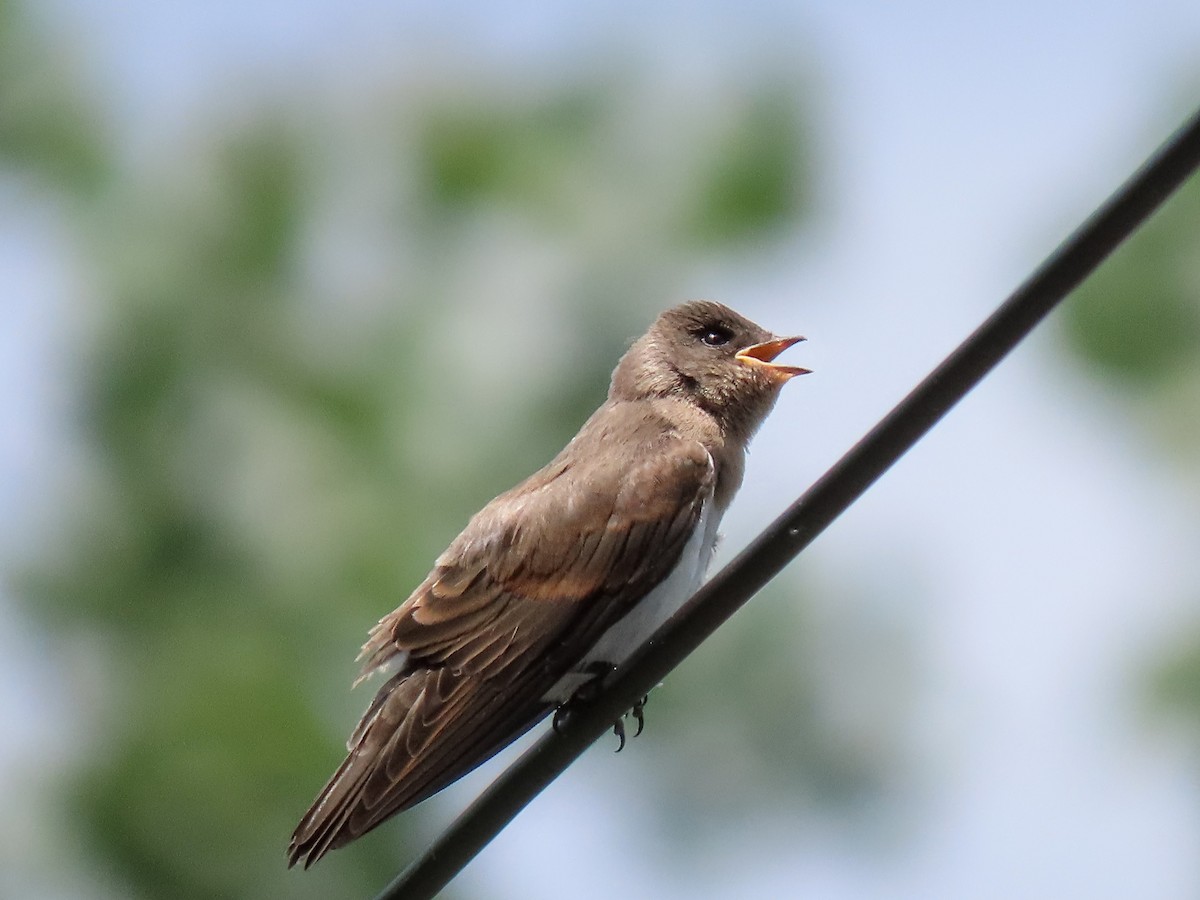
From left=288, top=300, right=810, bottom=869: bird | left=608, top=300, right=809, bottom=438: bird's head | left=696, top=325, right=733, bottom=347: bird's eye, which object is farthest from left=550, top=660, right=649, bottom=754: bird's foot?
left=696, top=325, right=733, bottom=347: bird's eye

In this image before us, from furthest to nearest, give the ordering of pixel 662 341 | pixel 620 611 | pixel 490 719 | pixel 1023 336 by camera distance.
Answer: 1. pixel 662 341
2. pixel 620 611
3. pixel 490 719
4. pixel 1023 336

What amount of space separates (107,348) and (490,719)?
6.36 metres

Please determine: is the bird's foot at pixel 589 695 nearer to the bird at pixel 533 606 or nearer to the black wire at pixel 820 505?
the bird at pixel 533 606

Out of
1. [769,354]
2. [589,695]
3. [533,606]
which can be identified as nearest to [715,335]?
[769,354]

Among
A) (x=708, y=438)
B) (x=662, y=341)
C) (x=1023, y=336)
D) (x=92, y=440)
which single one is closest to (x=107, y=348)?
(x=92, y=440)

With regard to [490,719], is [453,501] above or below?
below

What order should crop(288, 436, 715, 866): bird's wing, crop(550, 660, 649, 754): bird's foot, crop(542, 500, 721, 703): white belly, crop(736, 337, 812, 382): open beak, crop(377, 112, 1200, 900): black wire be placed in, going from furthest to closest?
crop(736, 337, 812, 382): open beak, crop(542, 500, 721, 703): white belly, crop(550, 660, 649, 754): bird's foot, crop(288, 436, 715, 866): bird's wing, crop(377, 112, 1200, 900): black wire

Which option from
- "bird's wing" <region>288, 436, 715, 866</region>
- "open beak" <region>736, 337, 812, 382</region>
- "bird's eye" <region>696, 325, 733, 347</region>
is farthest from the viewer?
"bird's eye" <region>696, 325, 733, 347</region>

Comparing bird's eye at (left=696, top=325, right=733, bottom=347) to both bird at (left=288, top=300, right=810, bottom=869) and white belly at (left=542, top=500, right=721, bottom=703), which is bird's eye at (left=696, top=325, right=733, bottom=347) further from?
white belly at (left=542, top=500, right=721, bottom=703)

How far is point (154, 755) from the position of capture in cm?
821

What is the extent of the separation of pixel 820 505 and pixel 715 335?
3.17 meters

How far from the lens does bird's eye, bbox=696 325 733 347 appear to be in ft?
19.2

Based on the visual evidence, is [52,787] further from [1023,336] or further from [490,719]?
[1023,336]

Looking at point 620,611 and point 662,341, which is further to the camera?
point 662,341
